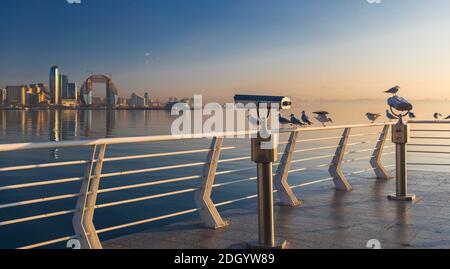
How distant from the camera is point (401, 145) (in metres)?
6.42

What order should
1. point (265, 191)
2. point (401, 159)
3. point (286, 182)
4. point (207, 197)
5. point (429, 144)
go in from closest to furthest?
point (265, 191) → point (207, 197) → point (286, 182) → point (401, 159) → point (429, 144)

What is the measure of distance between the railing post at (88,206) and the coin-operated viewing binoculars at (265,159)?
4.02 ft

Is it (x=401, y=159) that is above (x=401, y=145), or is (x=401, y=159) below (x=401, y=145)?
below

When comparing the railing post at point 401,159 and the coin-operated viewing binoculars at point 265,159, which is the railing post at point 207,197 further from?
the railing post at point 401,159

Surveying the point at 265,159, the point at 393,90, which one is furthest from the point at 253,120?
the point at 393,90

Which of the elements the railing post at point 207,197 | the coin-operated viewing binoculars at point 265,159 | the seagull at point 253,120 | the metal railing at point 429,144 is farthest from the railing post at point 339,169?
the seagull at point 253,120

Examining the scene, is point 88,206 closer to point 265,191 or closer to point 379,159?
point 265,191

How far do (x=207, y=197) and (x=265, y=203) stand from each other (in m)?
1.06

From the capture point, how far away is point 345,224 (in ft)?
15.5

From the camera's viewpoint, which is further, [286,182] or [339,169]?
[339,169]

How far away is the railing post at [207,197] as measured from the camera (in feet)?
15.3
